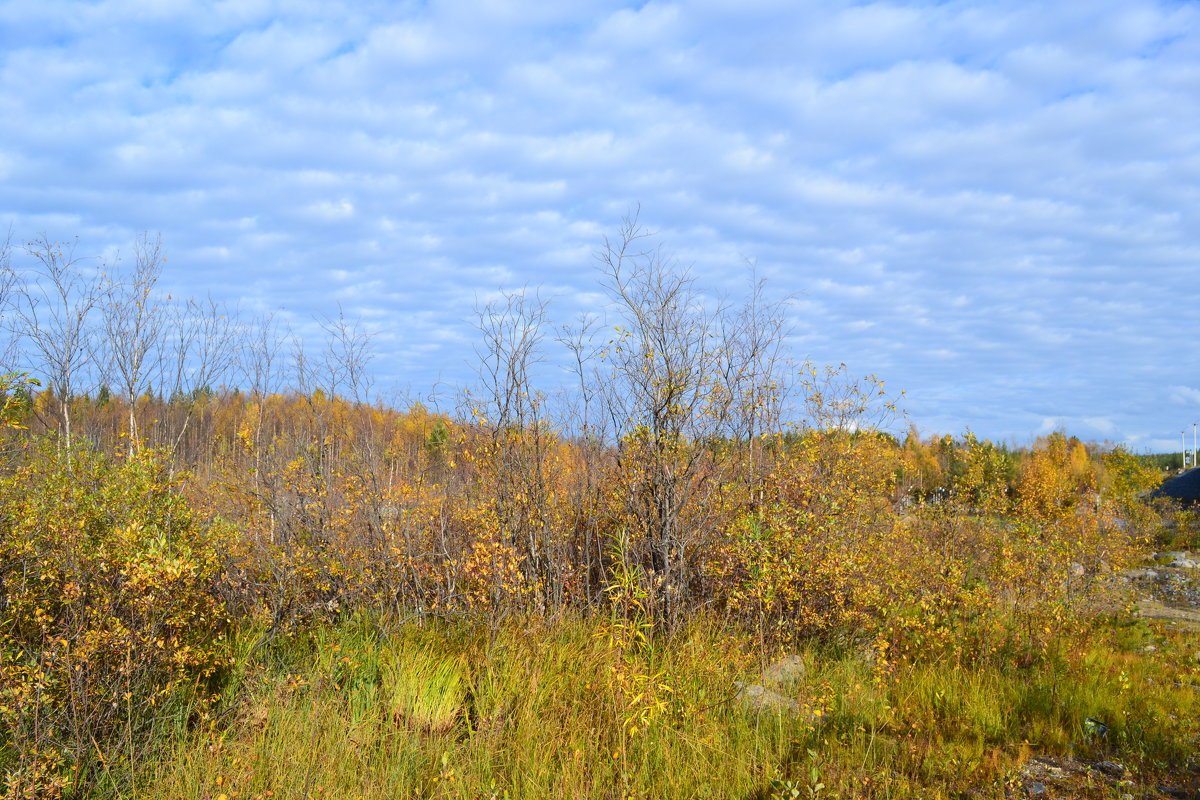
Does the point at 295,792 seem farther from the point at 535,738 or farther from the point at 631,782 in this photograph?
the point at 631,782

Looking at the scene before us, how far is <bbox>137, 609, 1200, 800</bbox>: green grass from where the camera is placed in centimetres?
440

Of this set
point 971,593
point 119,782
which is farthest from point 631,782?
point 971,593

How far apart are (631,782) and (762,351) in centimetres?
524

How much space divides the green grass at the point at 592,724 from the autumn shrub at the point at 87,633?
1.14 ft

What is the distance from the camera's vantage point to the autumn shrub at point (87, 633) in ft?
13.7

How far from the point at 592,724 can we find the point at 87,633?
3.07m

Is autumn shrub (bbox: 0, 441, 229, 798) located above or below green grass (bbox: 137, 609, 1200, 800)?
above

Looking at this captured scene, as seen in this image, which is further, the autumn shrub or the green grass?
the green grass

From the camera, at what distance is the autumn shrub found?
419 cm

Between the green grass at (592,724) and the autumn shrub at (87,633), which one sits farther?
the green grass at (592,724)

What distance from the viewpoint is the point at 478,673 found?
5410 mm

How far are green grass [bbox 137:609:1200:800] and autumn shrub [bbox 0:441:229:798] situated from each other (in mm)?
349

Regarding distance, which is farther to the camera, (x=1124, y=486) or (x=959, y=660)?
(x=1124, y=486)

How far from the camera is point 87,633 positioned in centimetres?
425
